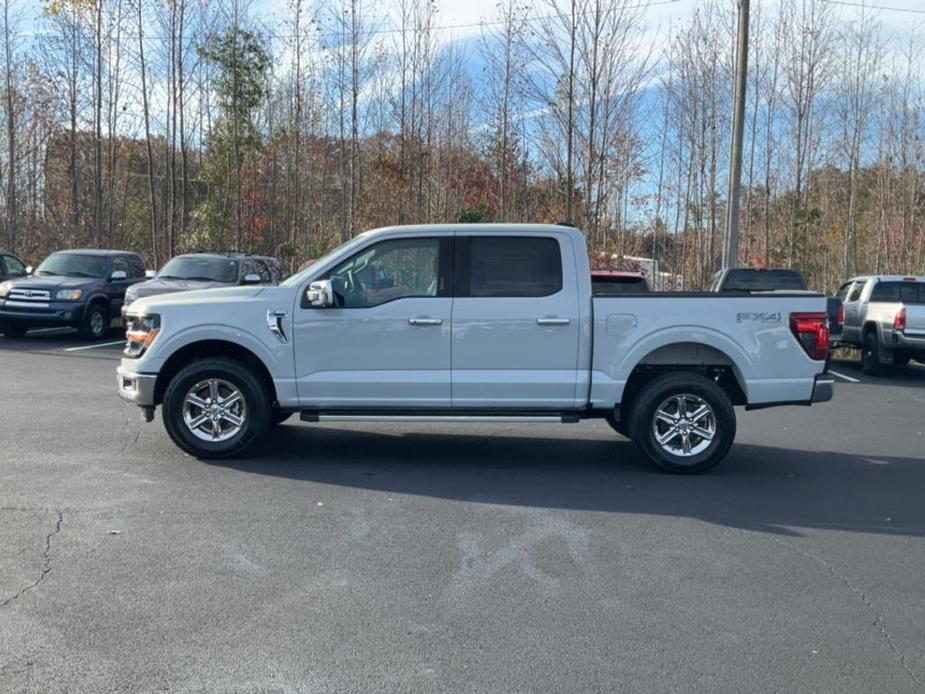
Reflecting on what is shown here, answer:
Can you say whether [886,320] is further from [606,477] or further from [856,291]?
[606,477]

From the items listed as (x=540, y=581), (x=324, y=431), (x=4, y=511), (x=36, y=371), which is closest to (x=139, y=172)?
(x=36, y=371)

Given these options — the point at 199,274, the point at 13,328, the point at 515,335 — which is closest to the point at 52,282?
the point at 13,328

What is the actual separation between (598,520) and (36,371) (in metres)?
10.1

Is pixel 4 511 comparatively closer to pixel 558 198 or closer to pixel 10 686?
pixel 10 686

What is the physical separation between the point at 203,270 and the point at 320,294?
9999 mm

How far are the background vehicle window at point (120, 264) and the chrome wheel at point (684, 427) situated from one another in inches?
547

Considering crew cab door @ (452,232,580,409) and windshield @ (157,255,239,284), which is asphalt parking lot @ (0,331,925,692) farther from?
windshield @ (157,255,239,284)

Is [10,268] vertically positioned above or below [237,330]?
above

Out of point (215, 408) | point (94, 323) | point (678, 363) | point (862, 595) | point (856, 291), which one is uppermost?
point (856, 291)

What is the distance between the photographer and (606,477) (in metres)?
7.89

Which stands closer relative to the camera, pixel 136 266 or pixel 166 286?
pixel 166 286

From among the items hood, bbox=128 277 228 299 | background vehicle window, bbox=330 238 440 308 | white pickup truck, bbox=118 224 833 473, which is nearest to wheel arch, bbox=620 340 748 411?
white pickup truck, bbox=118 224 833 473

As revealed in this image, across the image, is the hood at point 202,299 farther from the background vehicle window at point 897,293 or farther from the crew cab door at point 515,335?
the background vehicle window at point 897,293

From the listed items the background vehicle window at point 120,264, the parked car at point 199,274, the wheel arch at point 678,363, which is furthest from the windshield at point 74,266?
the wheel arch at point 678,363
